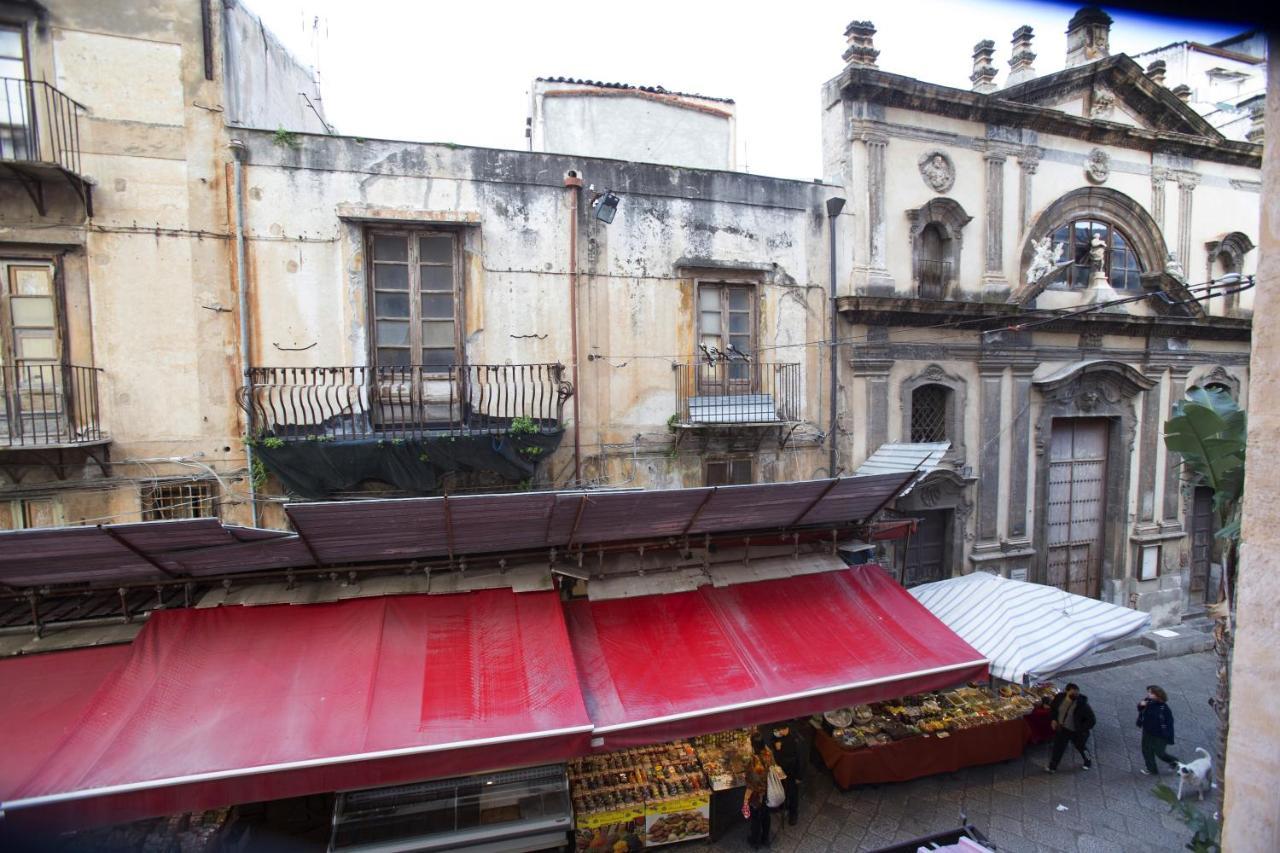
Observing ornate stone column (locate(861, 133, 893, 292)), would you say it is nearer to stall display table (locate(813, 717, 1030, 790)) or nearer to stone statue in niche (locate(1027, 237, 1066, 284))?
stone statue in niche (locate(1027, 237, 1066, 284))

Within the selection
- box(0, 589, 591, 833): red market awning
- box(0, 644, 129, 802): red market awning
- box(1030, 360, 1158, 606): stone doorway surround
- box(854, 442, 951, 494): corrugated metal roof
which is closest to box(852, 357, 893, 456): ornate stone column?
box(854, 442, 951, 494): corrugated metal roof

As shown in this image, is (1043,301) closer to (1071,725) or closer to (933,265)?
(933,265)

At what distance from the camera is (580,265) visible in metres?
9.25

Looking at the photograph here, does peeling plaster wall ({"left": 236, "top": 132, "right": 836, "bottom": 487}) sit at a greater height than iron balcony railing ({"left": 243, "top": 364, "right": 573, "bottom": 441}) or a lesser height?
greater

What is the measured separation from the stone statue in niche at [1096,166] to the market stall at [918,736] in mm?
10245

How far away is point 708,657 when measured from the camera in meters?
7.32

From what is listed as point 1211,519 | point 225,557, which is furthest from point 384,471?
point 1211,519

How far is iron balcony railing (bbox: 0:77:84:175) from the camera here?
7078mm

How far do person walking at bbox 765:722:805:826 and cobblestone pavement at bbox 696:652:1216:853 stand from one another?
216 millimetres

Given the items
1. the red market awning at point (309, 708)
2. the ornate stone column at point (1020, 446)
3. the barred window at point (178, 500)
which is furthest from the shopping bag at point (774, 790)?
the barred window at point (178, 500)

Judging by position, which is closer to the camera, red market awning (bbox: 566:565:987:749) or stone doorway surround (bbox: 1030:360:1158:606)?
red market awning (bbox: 566:565:987:749)

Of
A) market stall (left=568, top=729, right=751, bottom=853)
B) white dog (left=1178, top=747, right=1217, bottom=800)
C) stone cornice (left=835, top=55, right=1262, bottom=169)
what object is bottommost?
white dog (left=1178, top=747, right=1217, bottom=800)

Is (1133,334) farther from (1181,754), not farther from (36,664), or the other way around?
(36,664)

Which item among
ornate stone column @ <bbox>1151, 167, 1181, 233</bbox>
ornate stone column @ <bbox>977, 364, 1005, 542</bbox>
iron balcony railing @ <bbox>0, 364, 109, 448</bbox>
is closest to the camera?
iron balcony railing @ <bbox>0, 364, 109, 448</bbox>
